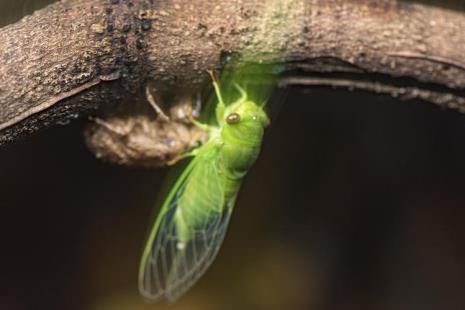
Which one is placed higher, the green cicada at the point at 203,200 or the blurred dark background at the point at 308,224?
the green cicada at the point at 203,200

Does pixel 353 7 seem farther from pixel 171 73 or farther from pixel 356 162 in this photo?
pixel 356 162

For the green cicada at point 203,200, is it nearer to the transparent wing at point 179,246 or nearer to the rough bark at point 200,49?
the transparent wing at point 179,246

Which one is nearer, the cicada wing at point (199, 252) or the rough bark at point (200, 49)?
the rough bark at point (200, 49)

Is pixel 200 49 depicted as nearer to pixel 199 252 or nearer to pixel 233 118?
pixel 233 118

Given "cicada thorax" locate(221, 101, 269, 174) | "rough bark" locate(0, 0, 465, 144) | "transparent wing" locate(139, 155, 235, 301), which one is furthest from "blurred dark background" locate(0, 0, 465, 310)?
"rough bark" locate(0, 0, 465, 144)

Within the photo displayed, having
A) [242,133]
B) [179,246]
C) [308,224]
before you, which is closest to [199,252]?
[179,246]

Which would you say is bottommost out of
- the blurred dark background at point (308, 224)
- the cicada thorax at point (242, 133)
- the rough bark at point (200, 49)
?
the blurred dark background at point (308, 224)

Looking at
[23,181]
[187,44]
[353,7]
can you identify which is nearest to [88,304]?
[23,181]

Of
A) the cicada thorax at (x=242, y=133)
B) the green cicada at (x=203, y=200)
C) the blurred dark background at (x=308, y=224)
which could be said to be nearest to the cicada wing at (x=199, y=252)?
the green cicada at (x=203, y=200)
